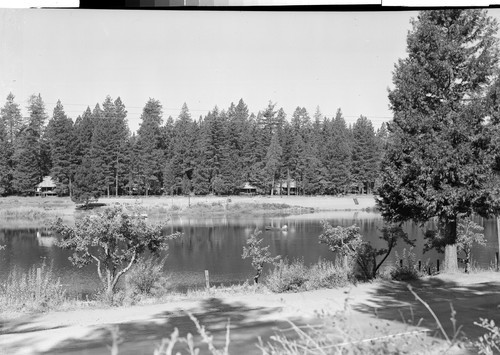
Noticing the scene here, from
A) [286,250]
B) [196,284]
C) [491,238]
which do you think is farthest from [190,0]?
[491,238]

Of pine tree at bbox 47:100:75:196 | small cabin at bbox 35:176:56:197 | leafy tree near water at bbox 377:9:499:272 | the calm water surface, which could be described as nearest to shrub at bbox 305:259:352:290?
leafy tree near water at bbox 377:9:499:272

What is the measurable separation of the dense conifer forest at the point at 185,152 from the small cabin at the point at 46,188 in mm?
149

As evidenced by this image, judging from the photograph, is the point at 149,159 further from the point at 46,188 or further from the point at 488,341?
the point at 488,341

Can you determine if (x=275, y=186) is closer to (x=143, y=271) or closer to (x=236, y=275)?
(x=236, y=275)

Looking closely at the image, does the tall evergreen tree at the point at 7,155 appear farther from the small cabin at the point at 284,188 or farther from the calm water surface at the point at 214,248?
the small cabin at the point at 284,188

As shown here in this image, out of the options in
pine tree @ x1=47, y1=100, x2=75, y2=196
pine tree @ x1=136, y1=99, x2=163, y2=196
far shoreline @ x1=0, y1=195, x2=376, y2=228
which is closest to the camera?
Result: far shoreline @ x1=0, y1=195, x2=376, y2=228

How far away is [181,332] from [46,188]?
284 inches

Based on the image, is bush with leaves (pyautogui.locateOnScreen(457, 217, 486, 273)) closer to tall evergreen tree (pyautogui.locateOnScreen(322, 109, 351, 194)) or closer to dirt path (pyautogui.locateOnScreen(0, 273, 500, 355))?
dirt path (pyautogui.locateOnScreen(0, 273, 500, 355))

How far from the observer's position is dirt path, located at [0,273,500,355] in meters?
6.01

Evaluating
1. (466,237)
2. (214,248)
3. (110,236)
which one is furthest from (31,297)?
(466,237)

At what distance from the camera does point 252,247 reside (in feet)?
41.8

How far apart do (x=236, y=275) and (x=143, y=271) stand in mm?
4649

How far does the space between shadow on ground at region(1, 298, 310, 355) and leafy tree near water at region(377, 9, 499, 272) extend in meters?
4.74

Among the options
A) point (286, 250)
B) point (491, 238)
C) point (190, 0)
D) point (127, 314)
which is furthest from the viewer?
point (491, 238)
